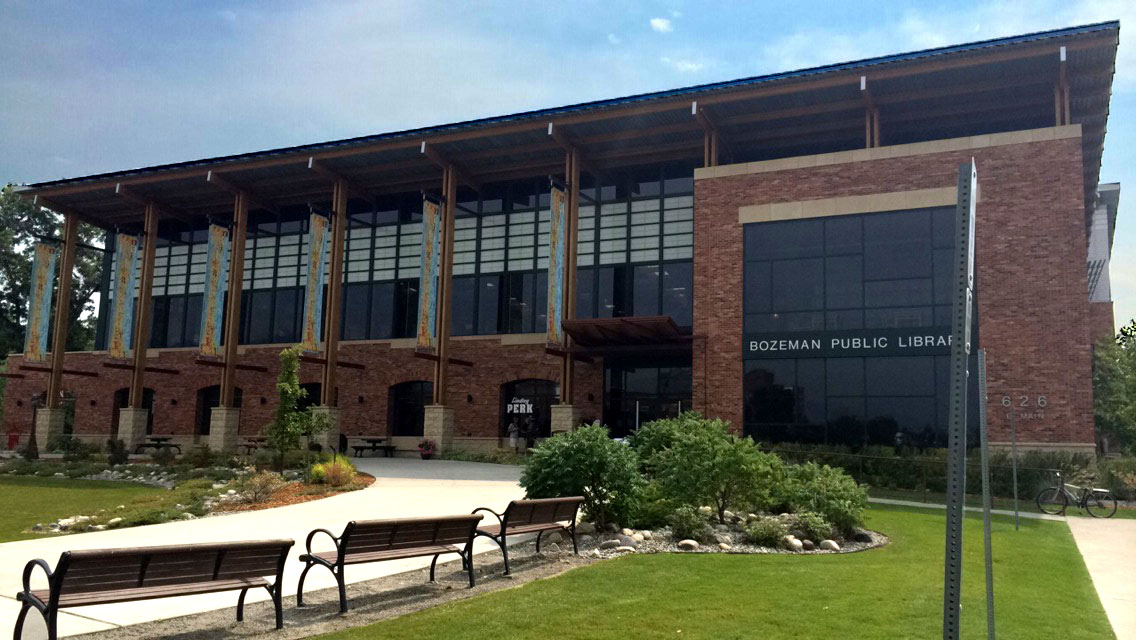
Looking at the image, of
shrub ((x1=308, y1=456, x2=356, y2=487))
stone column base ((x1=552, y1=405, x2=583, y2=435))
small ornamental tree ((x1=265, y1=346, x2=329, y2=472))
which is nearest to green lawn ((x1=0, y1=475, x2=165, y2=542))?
small ornamental tree ((x1=265, y1=346, x2=329, y2=472))

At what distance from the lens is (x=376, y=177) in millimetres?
37562

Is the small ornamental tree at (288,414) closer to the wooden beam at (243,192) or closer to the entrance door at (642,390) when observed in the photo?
the entrance door at (642,390)

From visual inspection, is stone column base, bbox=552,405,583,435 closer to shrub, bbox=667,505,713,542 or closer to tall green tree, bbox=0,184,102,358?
shrub, bbox=667,505,713,542

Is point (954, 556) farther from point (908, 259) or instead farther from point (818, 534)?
point (908, 259)

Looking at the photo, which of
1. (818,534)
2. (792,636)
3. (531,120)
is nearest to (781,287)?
(531,120)

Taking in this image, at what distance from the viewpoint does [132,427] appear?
3972 centimetres

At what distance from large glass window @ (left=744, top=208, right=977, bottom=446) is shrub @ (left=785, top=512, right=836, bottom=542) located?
1310 centimetres

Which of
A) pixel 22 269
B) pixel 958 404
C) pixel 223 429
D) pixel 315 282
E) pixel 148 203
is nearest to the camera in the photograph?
pixel 958 404

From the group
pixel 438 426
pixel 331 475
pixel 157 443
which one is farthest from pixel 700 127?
pixel 157 443

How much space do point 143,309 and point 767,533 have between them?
119 ft

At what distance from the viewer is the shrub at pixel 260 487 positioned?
60.9 feet

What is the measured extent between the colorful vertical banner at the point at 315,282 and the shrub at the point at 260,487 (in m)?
15.3

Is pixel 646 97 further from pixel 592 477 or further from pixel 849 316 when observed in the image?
pixel 592 477

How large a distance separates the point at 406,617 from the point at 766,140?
89.6ft
